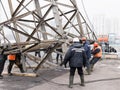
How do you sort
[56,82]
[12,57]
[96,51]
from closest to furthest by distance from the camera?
[56,82] → [12,57] → [96,51]

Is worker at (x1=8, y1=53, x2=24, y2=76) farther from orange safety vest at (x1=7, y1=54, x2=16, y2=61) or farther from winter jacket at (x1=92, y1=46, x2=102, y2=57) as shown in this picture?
winter jacket at (x1=92, y1=46, x2=102, y2=57)

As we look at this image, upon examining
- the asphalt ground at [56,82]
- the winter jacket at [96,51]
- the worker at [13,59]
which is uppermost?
the winter jacket at [96,51]

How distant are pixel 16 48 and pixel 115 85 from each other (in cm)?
439

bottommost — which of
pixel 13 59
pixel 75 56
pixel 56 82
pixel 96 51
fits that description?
pixel 56 82

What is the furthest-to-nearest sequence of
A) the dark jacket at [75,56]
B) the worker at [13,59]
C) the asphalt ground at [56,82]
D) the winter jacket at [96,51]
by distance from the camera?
1. the winter jacket at [96,51]
2. the worker at [13,59]
3. the asphalt ground at [56,82]
4. the dark jacket at [75,56]

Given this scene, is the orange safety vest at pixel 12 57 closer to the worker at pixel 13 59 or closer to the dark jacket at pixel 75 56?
the worker at pixel 13 59

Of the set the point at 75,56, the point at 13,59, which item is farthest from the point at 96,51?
the point at 75,56

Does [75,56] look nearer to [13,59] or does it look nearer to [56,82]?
[56,82]

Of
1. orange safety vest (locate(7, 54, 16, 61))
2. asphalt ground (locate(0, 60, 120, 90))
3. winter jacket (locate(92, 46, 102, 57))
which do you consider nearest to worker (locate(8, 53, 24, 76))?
orange safety vest (locate(7, 54, 16, 61))

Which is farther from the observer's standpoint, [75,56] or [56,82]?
[56,82]

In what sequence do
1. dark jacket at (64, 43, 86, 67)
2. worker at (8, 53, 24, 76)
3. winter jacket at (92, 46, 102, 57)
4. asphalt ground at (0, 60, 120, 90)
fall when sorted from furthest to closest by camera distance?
winter jacket at (92, 46, 102, 57), worker at (8, 53, 24, 76), asphalt ground at (0, 60, 120, 90), dark jacket at (64, 43, 86, 67)

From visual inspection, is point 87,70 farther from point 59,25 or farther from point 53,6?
point 53,6

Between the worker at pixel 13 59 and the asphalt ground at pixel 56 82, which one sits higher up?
the worker at pixel 13 59

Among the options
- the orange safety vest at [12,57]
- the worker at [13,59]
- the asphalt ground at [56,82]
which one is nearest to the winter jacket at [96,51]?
the asphalt ground at [56,82]
